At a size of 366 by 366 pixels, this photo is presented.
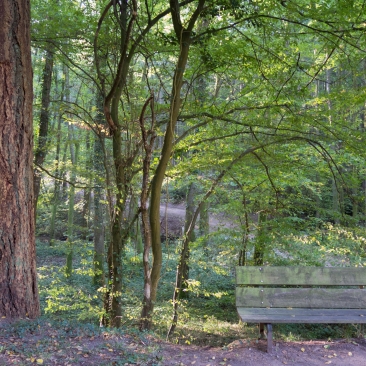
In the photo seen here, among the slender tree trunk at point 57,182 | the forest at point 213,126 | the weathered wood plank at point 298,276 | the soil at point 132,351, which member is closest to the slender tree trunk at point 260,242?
the forest at point 213,126

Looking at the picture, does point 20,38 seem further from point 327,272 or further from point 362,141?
point 362,141

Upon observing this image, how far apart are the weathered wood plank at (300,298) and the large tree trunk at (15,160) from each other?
8.04 feet

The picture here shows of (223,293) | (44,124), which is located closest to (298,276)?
(223,293)

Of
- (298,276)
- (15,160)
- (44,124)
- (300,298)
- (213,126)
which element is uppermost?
(44,124)

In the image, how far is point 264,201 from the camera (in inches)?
293

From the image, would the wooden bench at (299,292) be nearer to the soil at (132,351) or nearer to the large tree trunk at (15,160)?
the soil at (132,351)

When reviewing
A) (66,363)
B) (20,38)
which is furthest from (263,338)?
(20,38)

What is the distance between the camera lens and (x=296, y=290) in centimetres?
418

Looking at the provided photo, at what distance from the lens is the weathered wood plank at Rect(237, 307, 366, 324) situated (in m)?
3.69

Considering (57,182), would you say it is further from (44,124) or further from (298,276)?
(298,276)

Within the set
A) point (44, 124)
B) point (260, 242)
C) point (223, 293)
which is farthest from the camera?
point (44, 124)

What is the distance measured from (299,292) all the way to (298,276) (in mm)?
189

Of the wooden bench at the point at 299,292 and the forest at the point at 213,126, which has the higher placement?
the forest at the point at 213,126

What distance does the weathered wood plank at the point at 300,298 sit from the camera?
4.12 metres
